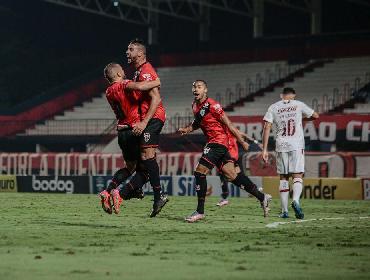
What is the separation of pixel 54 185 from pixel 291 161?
1705cm

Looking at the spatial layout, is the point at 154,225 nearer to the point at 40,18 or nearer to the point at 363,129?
the point at 363,129

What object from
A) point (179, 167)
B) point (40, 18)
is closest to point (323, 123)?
point (179, 167)

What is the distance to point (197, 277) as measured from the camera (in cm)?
879

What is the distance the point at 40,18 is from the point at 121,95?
132 ft

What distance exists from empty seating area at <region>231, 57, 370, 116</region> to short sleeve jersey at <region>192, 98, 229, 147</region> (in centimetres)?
2255

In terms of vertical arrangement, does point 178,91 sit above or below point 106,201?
above

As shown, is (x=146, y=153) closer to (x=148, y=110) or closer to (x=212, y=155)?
(x=148, y=110)

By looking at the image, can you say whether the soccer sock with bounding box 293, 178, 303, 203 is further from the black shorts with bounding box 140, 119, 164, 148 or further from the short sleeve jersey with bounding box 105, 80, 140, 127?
the short sleeve jersey with bounding box 105, 80, 140, 127

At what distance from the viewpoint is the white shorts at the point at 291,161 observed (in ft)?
54.7

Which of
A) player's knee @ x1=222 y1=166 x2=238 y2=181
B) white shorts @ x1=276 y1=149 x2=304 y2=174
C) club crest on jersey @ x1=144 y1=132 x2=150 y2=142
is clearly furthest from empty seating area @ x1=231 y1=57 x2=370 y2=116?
club crest on jersey @ x1=144 y1=132 x2=150 y2=142

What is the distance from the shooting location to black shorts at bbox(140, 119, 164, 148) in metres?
14.9

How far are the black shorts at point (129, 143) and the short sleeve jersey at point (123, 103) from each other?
0.46 feet

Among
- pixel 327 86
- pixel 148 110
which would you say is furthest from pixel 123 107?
pixel 327 86

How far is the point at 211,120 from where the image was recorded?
1683 centimetres
